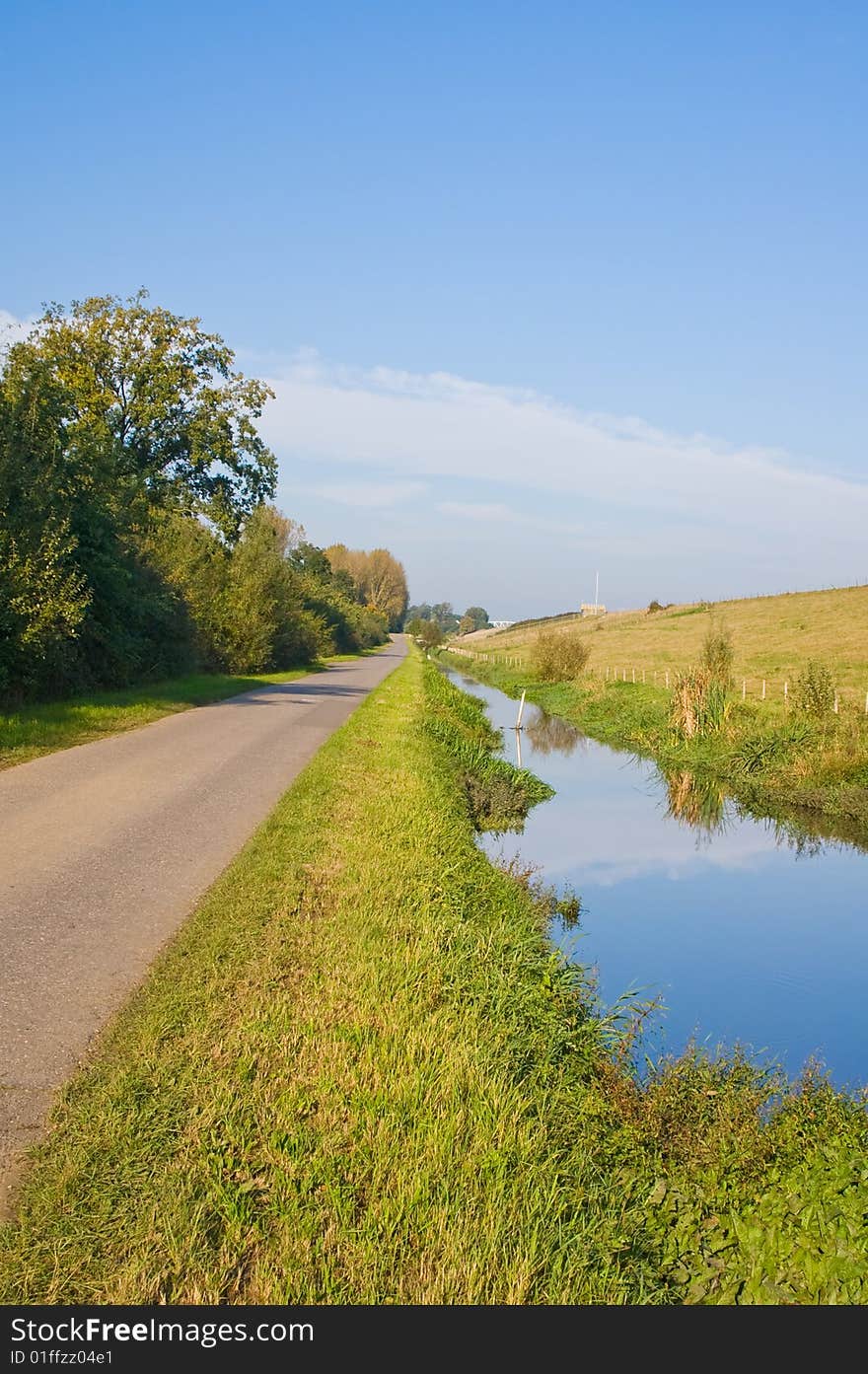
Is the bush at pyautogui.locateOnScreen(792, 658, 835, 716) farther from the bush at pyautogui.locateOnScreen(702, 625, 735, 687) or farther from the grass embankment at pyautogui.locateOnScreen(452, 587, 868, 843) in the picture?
the bush at pyautogui.locateOnScreen(702, 625, 735, 687)

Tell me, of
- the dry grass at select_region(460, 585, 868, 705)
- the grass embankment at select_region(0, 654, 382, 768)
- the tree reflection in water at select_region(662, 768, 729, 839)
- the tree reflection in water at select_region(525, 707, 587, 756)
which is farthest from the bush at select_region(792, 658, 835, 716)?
the grass embankment at select_region(0, 654, 382, 768)

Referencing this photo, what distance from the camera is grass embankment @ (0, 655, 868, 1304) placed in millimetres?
3461

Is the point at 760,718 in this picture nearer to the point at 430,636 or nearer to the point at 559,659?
the point at 559,659

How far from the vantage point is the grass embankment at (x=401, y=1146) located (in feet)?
11.4

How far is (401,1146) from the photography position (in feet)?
14.1

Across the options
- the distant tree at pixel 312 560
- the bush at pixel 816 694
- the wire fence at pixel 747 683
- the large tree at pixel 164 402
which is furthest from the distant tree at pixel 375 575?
the bush at pixel 816 694

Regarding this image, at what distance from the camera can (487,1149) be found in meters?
4.36

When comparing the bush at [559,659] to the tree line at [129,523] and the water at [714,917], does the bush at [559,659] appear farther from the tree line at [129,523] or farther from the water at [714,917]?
the water at [714,917]

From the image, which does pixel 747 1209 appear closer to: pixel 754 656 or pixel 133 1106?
pixel 133 1106

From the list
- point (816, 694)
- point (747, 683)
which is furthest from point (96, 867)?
point (747, 683)

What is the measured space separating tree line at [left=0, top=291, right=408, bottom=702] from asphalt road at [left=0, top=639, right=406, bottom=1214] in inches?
152

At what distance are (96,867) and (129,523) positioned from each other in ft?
58.0

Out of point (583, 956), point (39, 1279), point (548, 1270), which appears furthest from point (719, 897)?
point (39, 1279)

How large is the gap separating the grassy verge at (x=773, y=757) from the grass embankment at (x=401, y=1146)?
11032mm
